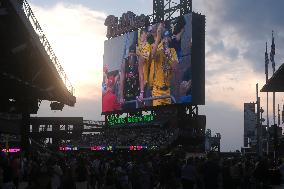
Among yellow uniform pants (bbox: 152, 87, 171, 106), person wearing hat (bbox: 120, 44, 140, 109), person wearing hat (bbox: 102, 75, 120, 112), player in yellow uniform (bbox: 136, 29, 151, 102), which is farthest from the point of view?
person wearing hat (bbox: 102, 75, 120, 112)

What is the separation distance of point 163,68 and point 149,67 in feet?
7.86

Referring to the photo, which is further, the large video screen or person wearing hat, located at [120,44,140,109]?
person wearing hat, located at [120,44,140,109]

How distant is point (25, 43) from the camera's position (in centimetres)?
1786

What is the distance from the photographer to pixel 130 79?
6203 cm

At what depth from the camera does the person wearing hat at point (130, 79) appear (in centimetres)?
6131

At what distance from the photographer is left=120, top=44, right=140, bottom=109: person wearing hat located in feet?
201

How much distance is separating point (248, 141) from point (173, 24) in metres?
32.2

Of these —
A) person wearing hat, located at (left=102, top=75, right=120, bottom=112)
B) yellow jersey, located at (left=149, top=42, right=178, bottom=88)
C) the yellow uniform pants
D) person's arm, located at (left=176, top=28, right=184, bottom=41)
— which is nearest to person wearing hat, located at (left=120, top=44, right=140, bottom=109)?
person wearing hat, located at (left=102, top=75, right=120, bottom=112)

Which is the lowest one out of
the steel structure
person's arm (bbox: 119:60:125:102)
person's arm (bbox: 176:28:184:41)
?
the steel structure

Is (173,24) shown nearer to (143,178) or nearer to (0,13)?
(143,178)

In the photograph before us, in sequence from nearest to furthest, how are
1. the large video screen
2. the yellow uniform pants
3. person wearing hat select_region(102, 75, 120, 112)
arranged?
1. the large video screen
2. the yellow uniform pants
3. person wearing hat select_region(102, 75, 120, 112)

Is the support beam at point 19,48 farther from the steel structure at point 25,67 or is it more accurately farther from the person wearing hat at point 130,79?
the person wearing hat at point 130,79

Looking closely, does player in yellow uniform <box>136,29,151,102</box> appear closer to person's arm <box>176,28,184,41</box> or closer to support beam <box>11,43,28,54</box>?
person's arm <box>176,28,184,41</box>

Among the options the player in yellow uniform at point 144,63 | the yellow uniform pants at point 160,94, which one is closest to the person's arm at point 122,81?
the player in yellow uniform at point 144,63
